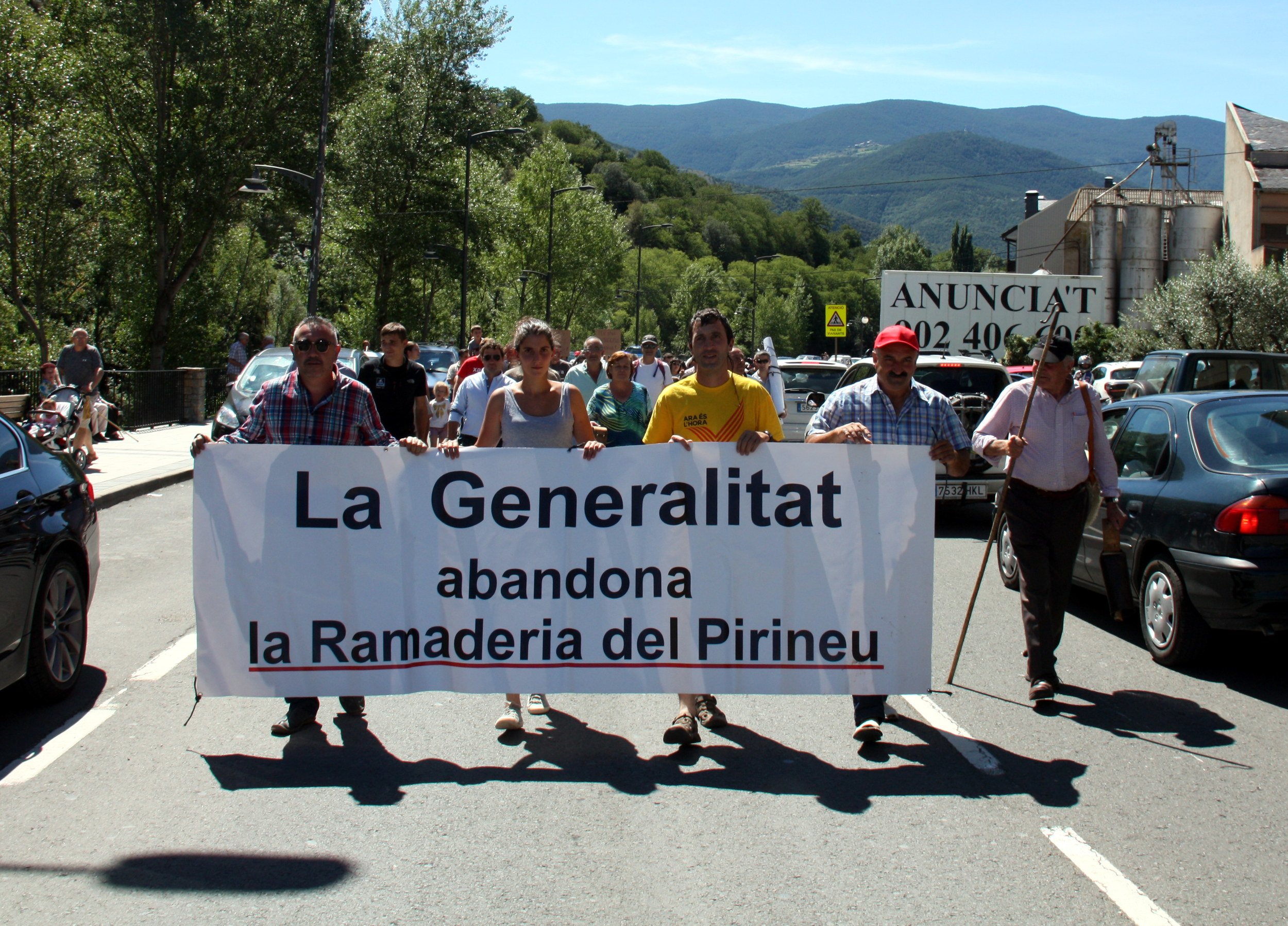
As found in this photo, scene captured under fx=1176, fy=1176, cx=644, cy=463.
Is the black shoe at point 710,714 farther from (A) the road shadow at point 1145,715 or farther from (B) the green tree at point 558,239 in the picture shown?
(B) the green tree at point 558,239

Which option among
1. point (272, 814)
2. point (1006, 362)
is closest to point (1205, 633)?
point (272, 814)

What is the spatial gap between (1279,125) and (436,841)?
62024mm

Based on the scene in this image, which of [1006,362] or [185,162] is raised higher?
[185,162]

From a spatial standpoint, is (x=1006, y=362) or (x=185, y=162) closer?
(x=1006, y=362)

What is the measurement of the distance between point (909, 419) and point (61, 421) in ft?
42.6

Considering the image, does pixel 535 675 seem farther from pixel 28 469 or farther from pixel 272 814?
pixel 28 469

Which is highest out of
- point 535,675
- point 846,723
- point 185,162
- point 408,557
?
point 185,162

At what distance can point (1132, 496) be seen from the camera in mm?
7562

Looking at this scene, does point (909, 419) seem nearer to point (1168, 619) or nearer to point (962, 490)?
point (1168, 619)

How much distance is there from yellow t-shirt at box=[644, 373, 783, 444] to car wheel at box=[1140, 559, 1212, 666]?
289 cm

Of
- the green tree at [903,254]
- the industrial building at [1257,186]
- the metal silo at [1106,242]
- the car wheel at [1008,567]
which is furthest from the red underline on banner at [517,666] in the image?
the green tree at [903,254]

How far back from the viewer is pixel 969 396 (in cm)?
1355

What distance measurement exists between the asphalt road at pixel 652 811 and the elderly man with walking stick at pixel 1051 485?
527 millimetres

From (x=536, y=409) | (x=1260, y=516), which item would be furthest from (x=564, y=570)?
(x=1260, y=516)
